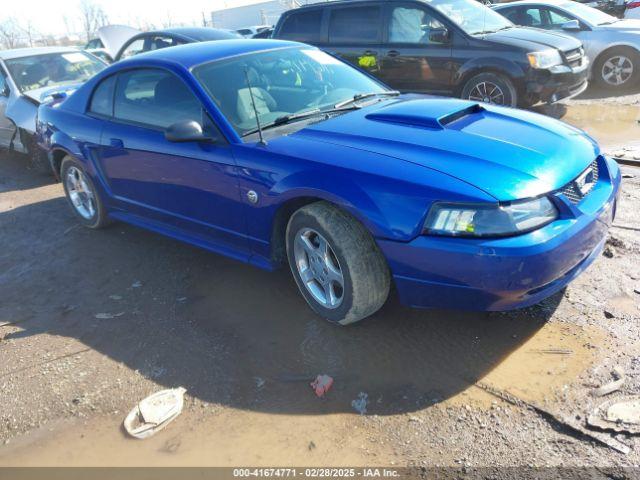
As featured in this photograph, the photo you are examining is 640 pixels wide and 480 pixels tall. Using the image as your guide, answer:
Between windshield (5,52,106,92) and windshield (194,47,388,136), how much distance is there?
5058 mm

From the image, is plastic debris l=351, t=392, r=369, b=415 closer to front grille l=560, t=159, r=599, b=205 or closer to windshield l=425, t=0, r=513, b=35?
front grille l=560, t=159, r=599, b=205

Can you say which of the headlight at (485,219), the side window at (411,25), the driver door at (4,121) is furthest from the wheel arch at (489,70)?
the driver door at (4,121)

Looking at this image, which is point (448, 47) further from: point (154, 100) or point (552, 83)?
point (154, 100)

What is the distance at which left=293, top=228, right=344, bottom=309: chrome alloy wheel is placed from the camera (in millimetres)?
3059

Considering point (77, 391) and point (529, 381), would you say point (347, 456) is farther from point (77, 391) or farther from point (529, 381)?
point (77, 391)

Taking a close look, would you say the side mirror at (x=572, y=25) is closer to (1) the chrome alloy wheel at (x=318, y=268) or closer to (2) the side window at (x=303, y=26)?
(2) the side window at (x=303, y=26)

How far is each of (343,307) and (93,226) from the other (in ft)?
10.1

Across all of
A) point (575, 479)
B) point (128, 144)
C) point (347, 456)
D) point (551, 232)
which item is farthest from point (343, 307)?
point (128, 144)

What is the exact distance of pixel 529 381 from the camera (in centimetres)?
263

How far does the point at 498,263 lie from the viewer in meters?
2.46

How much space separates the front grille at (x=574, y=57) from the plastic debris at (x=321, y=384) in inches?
249

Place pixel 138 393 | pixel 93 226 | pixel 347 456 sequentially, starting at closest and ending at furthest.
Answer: pixel 347 456, pixel 138 393, pixel 93 226

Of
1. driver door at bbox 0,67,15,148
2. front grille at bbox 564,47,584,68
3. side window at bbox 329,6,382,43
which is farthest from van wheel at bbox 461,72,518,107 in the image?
driver door at bbox 0,67,15,148

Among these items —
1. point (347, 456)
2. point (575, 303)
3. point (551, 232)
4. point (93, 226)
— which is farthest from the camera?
point (93, 226)
